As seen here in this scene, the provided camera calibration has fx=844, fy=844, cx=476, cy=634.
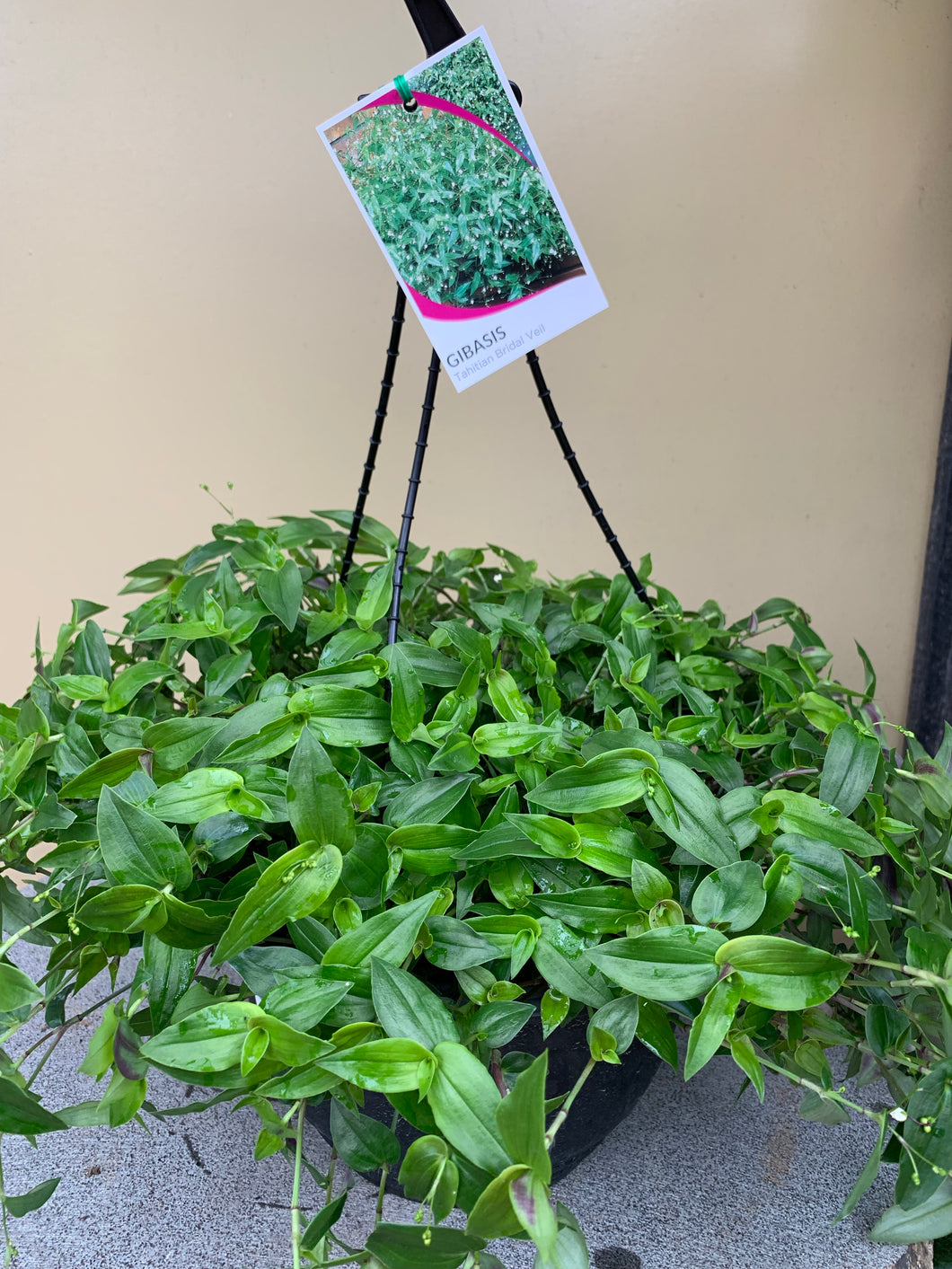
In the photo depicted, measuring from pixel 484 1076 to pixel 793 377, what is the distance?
3.45 ft

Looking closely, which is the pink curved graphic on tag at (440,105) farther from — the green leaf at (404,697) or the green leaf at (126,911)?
the green leaf at (126,911)

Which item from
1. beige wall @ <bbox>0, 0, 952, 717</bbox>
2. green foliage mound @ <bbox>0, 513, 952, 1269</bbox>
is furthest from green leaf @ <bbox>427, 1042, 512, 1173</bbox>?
beige wall @ <bbox>0, 0, 952, 717</bbox>

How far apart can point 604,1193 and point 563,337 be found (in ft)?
3.04

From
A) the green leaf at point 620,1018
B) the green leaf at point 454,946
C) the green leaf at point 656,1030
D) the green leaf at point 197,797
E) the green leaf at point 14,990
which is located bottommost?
the green leaf at point 656,1030

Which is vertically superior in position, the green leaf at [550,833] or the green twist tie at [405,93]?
the green twist tie at [405,93]

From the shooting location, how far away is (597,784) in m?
0.41

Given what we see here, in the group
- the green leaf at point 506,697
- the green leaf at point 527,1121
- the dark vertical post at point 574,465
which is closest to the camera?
the green leaf at point 527,1121

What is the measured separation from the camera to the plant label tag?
0.54 meters

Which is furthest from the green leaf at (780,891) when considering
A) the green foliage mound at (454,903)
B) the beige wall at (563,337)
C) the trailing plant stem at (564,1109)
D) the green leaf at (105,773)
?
the beige wall at (563,337)

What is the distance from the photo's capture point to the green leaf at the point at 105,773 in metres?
0.43

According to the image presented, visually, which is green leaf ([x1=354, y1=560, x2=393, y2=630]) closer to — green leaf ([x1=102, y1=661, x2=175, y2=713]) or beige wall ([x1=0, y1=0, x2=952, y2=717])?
green leaf ([x1=102, y1=661, x2=175, y2=713])

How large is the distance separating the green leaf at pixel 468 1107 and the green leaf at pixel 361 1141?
85 millimetres

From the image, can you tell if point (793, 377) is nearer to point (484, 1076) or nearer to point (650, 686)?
point (650, 686)

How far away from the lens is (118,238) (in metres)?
1.04
